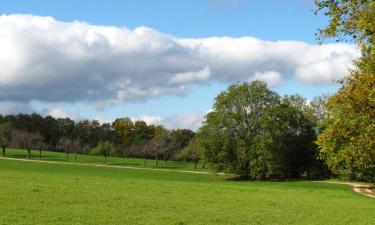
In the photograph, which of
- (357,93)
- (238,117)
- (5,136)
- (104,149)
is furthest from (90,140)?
(357,93)

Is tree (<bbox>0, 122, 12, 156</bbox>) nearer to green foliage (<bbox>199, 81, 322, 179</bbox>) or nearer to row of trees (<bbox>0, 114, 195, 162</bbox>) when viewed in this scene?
row of trees (<bbox>0, 114, 195, 162</bbox>)

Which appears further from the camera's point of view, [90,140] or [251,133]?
[90,140]

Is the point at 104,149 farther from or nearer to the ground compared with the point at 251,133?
nearer to the ground

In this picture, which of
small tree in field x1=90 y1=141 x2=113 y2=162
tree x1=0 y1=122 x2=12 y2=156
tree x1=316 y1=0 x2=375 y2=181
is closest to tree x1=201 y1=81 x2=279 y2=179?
tree x1=316 y1=0 x2=375 y2=181

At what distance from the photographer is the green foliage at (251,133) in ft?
278

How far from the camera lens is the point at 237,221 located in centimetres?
2141

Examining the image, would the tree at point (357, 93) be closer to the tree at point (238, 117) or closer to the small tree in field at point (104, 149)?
the tree at point (238, 117)

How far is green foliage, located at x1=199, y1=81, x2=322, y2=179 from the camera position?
84.6 meters

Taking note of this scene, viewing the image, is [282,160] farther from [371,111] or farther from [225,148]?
[371,111]

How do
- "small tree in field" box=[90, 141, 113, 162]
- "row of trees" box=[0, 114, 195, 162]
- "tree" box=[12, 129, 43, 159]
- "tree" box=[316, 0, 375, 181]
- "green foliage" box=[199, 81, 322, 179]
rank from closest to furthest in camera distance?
"tree" box=[316, 0, 375, 181]
"green foliage" box=[199, 81, 322, 179]
"tree" box=[12, 129, 43, 159]
"row of trees" box=[0, 114, 195, 162]
"small tree in field" box=[90, 141, 113, 162]

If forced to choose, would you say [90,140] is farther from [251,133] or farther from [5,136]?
[251,133]

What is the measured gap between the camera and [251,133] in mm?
88625

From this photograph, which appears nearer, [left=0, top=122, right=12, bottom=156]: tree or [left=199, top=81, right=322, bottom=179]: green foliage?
[left=199, top=81, right=322, bottom=179]: green foliage

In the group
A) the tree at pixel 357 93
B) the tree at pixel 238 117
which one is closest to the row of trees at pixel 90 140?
the tree at pixel 238 117
